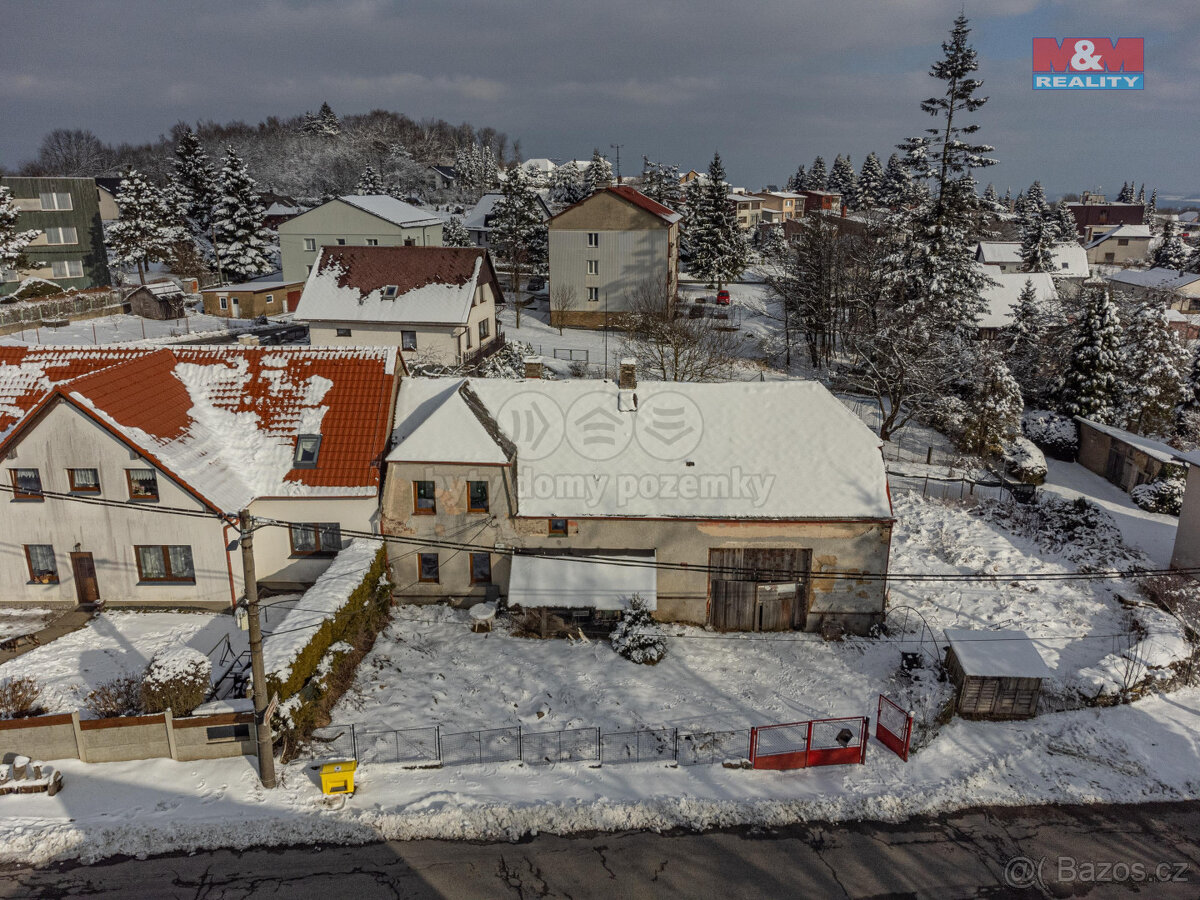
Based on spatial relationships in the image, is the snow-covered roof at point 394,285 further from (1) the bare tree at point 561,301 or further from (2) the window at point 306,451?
(2) the window at point 306,451

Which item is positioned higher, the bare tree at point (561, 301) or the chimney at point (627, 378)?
the bare tree at point (561, 301)

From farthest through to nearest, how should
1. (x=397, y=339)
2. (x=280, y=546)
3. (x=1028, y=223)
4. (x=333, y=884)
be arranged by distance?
(x=1028, y=223) → (x=397, y=339) → (x=280, y=546) → (x=333, y=884)

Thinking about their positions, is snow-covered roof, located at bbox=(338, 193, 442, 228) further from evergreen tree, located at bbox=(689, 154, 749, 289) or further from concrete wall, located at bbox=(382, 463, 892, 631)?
concrete wall, located at bbox=(382, 463, 892, 631)

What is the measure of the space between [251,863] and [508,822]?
499 cm

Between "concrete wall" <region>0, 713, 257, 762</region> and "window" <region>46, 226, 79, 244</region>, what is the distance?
198 ft

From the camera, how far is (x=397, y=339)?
44875 millimetres

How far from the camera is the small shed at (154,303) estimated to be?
60.6 metres

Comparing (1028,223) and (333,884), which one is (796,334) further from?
(1028,223)

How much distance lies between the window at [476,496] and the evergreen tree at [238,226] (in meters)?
57.6

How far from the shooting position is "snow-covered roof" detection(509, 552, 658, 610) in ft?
77.2

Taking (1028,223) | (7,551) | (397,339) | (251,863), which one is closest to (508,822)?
(251,863)

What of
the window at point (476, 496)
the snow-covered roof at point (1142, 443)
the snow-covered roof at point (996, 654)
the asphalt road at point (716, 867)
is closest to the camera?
the asphalt road at point (716, 867)

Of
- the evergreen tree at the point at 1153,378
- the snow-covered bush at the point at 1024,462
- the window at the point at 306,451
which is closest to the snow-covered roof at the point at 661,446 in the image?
the window at the point at 306,451

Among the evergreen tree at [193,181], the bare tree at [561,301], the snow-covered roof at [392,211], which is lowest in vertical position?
the bare tree at [561,301]
